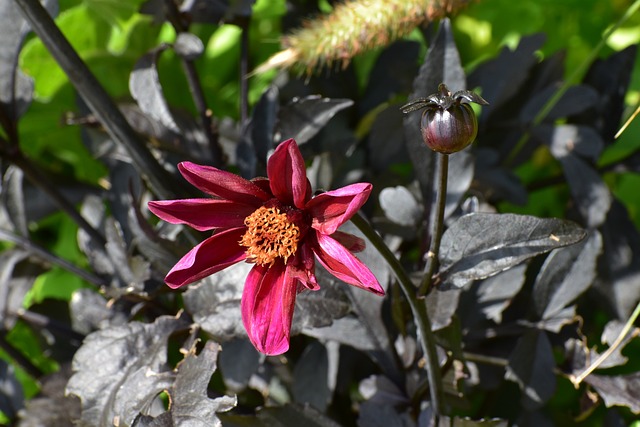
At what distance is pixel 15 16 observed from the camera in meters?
0.79

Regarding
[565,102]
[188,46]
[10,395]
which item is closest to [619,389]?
[565,102]

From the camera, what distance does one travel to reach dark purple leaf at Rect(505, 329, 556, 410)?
28.6 inches

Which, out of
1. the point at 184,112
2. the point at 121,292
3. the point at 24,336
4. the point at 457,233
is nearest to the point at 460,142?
the point at 457,233

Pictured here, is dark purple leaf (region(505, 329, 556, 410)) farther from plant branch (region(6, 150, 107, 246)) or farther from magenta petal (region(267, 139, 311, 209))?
plant branch (region(6, 150, 107, 246))

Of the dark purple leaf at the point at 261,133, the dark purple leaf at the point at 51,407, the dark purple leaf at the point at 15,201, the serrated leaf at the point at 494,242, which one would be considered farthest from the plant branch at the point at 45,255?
the serrated leaf at the point at 494,242

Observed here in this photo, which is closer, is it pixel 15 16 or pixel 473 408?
pixel 15 16

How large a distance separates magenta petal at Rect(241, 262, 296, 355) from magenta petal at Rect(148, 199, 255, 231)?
0.04 meters

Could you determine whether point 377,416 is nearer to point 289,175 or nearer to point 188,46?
point 289,175

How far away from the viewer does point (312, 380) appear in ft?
2.57

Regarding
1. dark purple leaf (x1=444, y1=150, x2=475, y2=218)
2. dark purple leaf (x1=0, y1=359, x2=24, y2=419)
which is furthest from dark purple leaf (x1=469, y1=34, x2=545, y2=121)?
dark purple leaf (x1=0, y1=359, x2=24, y2=419)

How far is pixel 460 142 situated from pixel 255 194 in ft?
0.51

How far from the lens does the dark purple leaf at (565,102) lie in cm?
85

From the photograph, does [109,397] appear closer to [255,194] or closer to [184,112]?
[255,194]

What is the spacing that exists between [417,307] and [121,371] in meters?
0.28
